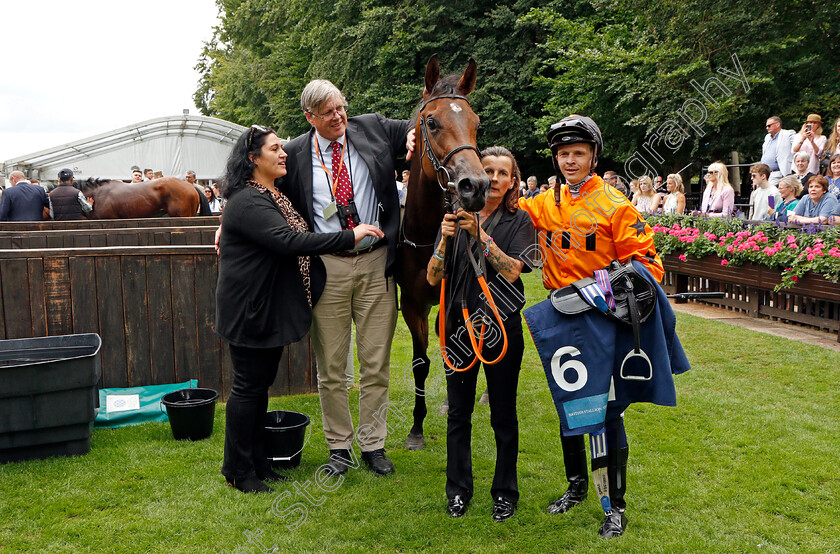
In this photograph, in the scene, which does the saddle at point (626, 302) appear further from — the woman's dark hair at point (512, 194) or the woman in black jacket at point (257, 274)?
the woman in black jacket at point (257, 274)

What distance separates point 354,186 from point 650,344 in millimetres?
1949

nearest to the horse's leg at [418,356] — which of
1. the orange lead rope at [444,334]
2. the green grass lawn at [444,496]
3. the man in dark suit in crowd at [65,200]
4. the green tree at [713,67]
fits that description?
the green grass lawn at [444,496]

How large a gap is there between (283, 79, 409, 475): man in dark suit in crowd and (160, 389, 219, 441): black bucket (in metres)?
1.04

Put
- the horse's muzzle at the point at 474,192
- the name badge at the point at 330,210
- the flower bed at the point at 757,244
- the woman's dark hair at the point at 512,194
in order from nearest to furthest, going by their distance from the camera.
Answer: the horse's muzzle at the point at 474,192
the woman's dark hair at the point at 512,194
the name badge at the point at 330,210
the flower bed at the point at 757,244

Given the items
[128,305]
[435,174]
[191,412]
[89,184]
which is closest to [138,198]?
[89,184]

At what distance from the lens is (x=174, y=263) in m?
5.05

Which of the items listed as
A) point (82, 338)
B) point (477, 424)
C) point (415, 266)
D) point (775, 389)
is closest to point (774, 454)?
point (775, 389)

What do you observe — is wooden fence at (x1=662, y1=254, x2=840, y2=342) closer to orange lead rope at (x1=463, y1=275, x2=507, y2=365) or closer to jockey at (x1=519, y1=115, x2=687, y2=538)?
jockey at (x1=519, y1=115, x2=687, y2=538)

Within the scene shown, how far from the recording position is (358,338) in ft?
13.3

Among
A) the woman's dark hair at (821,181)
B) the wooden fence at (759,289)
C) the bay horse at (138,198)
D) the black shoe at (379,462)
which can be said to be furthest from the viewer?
the bay horse at (138,198)

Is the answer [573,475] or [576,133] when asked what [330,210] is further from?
[573,475]

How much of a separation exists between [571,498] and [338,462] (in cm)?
145

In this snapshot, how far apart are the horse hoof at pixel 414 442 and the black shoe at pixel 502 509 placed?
119cm

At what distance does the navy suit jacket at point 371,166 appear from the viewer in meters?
3.78
